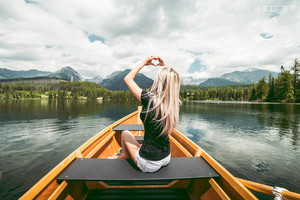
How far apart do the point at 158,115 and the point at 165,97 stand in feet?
1.19

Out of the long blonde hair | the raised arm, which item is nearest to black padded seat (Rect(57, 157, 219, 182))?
the long blonde hair

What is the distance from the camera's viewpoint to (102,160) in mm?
3457

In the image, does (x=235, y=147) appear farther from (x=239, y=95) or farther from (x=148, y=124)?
(x=239, y=95)

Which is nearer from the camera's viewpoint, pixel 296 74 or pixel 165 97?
pixel 165 97

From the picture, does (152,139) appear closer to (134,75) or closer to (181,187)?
(134,75)

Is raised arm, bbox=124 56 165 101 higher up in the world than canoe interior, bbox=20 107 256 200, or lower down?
higher up

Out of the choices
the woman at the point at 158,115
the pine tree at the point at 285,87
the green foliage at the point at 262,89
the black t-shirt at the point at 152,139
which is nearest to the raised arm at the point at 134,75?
the woman at the point at 158,115

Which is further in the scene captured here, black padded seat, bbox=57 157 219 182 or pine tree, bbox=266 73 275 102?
pine tree, bbox=266 73 275 102

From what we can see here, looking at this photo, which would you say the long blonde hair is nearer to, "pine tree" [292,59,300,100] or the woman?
the woman

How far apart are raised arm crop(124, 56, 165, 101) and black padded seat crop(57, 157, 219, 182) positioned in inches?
60.7

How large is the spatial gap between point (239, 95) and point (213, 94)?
24.9 meters

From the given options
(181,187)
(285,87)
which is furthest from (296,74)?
(181,187)

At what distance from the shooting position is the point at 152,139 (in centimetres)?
281

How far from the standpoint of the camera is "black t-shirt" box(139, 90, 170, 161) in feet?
8.81
